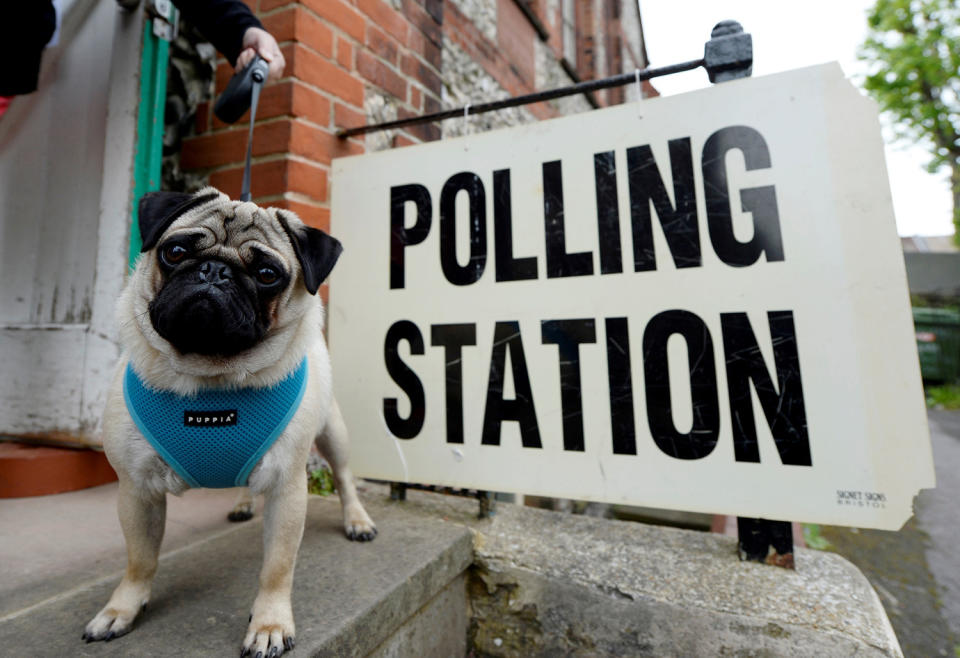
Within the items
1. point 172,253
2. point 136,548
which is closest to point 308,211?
point 172,253

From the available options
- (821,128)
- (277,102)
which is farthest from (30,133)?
(821,128)

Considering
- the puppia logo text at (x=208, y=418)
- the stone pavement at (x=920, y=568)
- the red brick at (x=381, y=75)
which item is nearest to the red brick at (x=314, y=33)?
the red brick at (x=381, y=75)

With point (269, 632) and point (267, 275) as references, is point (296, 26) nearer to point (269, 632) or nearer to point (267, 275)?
point (267, 275)

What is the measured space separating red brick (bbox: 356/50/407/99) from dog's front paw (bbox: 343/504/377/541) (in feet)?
6.36

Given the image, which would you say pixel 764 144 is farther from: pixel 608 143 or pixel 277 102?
pixel 277 102

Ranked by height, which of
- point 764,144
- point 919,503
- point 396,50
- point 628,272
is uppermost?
point 396,50

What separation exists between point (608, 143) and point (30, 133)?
2475 millimetres

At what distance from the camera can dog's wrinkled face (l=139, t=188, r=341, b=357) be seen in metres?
1.01

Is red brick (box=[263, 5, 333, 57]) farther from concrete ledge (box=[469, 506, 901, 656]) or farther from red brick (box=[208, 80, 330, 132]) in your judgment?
concrete ledge (box=[469, 506, 901, 656])

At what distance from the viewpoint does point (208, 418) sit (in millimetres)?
1112

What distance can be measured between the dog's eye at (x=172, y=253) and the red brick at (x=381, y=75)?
1618mm

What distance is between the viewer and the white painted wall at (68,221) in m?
1.99

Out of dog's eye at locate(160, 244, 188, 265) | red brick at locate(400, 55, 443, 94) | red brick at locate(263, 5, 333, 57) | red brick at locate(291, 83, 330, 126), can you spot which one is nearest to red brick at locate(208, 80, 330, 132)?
red brick at locate(291, 83, 330, 126)

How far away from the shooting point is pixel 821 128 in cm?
147
